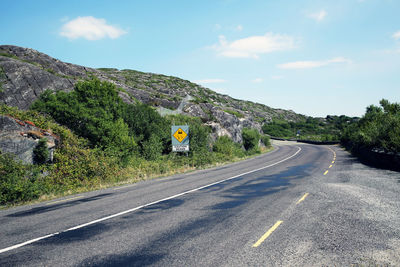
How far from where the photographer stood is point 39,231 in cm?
591

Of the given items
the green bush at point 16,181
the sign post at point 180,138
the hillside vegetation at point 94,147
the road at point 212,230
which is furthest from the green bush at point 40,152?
the sign post at point 180,138

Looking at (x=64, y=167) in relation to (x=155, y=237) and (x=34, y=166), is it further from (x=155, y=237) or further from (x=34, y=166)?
(x=155, y=237)

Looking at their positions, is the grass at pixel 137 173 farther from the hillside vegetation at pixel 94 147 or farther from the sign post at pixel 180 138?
the sign post at pixel 180 138

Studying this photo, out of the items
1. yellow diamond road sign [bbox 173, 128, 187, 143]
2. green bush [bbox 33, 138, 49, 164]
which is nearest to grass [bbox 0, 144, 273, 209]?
yellow diamond road sign [bbox 173, 128, 187, 143]

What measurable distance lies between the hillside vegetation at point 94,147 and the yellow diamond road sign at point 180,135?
151cm

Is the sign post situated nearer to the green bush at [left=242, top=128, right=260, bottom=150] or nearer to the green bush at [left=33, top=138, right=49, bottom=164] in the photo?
the green bush at [left=33, top=138, right=49, bottom=164]

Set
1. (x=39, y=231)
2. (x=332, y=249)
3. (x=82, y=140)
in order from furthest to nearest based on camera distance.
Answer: (x=82, y=140) < (x=39, y=231) < (x=332, y=249)

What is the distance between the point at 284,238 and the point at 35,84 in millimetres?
29040

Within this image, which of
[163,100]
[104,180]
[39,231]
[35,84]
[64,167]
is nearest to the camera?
[39,231]

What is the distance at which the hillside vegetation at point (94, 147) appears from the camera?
440 inches

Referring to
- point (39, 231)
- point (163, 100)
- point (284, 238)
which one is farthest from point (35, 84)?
point (284, 238)

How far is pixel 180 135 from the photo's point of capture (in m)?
21.7

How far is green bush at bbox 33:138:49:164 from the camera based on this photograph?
480 inches

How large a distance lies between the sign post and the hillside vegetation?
100 centimetres
